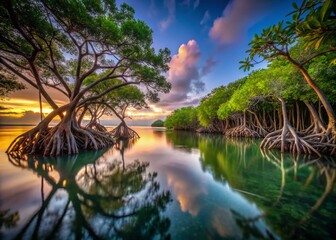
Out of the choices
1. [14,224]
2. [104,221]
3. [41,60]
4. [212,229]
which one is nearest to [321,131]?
[212,229]

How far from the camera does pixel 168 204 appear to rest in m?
3.58

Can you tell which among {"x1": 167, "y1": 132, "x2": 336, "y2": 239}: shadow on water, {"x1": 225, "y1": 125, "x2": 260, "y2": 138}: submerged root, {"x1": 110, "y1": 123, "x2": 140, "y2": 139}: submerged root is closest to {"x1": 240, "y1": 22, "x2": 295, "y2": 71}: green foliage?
{"x1": 167, "y1": 132, "x2": 336, "y2": 239}: shadow on water

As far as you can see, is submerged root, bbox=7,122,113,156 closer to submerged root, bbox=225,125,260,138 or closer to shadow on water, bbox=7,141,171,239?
shadow on water, bbox=7,141,171,239

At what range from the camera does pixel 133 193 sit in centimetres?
417

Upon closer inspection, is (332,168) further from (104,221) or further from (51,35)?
(51,35)

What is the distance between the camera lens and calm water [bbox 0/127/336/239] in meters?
2.52

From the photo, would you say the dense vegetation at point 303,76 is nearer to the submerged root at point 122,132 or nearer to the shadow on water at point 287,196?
the shadow on water at point 287,196

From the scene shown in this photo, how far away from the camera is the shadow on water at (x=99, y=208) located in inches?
99.1

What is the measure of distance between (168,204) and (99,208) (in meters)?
1.62

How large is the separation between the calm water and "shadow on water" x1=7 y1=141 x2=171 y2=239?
17 millimetres

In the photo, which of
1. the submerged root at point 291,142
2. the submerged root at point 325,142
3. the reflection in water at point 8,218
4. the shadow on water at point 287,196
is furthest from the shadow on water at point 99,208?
the submerged root at point 325,142

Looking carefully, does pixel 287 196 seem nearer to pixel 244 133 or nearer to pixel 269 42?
pixel 269 42

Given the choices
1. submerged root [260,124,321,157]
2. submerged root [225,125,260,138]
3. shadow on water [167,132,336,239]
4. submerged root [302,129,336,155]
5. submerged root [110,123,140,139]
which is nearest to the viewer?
shadow on water [167,132,336,239]

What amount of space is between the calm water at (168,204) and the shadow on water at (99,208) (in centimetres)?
2
